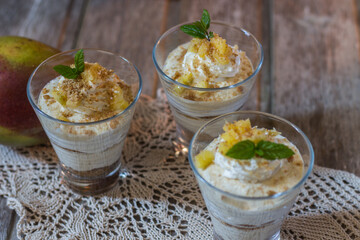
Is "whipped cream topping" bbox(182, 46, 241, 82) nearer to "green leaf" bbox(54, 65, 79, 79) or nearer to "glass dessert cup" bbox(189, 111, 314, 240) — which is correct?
"glass dessert cup" bbox(189, 111, 314, 240)

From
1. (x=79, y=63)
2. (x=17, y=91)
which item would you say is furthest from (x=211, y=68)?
(x=17, y=91)

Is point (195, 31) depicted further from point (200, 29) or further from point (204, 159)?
point (204, 159)

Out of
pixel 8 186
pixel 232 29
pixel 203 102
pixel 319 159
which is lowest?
pixel 8 186

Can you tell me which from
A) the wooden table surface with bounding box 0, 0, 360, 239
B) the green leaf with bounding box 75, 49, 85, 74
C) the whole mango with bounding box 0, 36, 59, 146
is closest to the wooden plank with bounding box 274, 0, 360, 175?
the wooden table surface with bounding box 0, 0, 360, 239

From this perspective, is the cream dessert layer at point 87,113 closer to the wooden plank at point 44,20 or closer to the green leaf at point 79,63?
the green leaf at point 79,63

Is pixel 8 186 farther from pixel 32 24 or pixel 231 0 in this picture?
pixel 231 0

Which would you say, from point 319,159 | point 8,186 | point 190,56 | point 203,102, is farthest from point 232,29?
point 8,186

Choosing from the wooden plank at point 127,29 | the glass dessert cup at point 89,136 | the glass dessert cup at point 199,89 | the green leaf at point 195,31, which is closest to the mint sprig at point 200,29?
the green leaf at point 195,31

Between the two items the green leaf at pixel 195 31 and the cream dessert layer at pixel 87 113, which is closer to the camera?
the cream dessert layer at pixel 87 113
